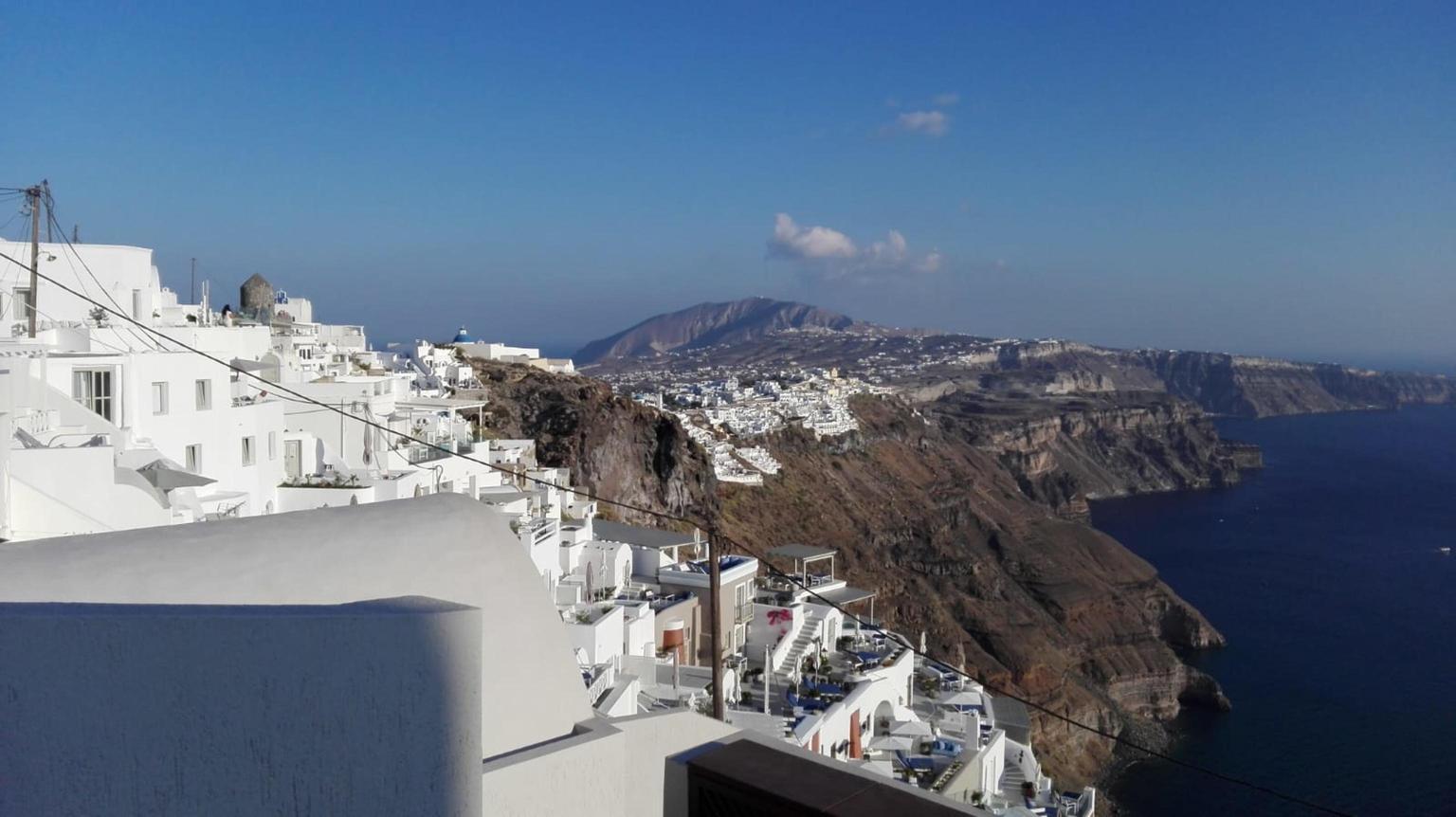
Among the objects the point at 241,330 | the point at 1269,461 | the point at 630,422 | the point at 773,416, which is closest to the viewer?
the point at 241,330

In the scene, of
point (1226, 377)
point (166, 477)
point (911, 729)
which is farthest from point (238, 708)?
point (1226, 377)

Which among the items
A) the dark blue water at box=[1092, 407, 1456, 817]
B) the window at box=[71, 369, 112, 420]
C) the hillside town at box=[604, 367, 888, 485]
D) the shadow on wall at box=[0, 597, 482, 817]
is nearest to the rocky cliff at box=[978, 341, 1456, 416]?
the dark blue water at box=[1092, 407, 1456, 817]

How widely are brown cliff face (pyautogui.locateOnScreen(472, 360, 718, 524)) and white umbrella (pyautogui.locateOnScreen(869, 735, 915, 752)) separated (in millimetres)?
12632

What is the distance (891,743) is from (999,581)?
2349 centimetres

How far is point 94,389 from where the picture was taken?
10.2 m

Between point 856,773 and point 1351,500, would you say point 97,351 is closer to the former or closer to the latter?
point 856,773

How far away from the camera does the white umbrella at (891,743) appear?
13109mm

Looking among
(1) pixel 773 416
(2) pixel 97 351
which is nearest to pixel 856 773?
(2) pixel 97 351

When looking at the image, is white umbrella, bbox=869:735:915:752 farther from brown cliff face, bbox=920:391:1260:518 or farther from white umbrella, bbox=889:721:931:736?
brown cliff face, bbox=920:391:1260:518

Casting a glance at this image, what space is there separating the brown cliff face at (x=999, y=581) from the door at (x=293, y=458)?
17.0 metres

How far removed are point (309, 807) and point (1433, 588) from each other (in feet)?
168

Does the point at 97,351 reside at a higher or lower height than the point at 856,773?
higher

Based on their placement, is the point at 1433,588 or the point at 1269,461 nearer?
the point at 1433,588

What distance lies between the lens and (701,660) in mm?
15156
